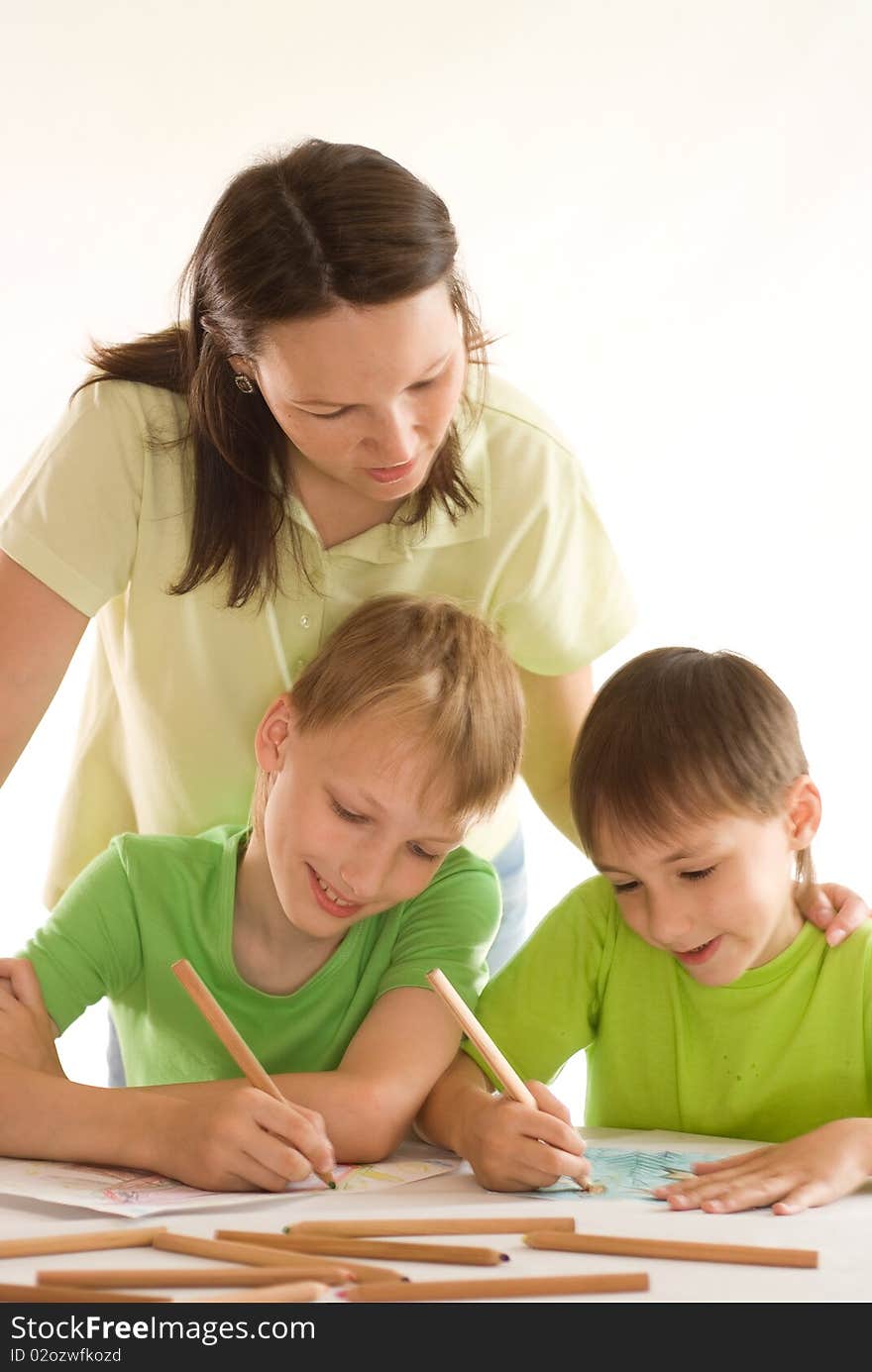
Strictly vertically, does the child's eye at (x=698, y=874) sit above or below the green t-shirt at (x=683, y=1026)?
above

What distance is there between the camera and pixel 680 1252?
34.1 inches

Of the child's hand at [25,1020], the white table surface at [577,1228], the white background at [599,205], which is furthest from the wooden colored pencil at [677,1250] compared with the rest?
the white background at [599,205]

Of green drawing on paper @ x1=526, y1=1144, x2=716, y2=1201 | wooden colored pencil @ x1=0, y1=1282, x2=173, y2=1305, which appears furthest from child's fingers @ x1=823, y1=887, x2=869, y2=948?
wooden colored pencil @ x1=0, y1=1282, x2=173, y2=1305

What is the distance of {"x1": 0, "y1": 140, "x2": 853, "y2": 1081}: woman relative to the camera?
3.81ft

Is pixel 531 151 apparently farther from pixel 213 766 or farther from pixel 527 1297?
pixel 527 1297

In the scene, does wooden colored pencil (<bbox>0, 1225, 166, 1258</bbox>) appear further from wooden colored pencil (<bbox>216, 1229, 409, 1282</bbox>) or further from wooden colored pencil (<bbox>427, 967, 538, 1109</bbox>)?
wooden colored pencil (<bbox>427, 967, 538, 1109</bbox>)

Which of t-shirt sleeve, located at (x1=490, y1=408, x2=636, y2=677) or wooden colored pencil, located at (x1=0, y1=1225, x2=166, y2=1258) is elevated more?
t-shirt sleeve, located at (x1=490, y1=408, x2=636, y2=677)

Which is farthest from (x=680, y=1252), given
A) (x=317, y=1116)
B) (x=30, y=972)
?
(x=30, y=972)

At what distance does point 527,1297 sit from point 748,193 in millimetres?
1868

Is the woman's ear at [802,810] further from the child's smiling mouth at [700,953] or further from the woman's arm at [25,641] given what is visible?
the woman's arm at [25,641]

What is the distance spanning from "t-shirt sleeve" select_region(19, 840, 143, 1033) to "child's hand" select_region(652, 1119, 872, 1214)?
0.47 metres

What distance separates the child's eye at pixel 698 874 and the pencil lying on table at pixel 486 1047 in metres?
0.20

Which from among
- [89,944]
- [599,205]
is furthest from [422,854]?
[599,205]

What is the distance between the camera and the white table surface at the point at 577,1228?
0.82m
